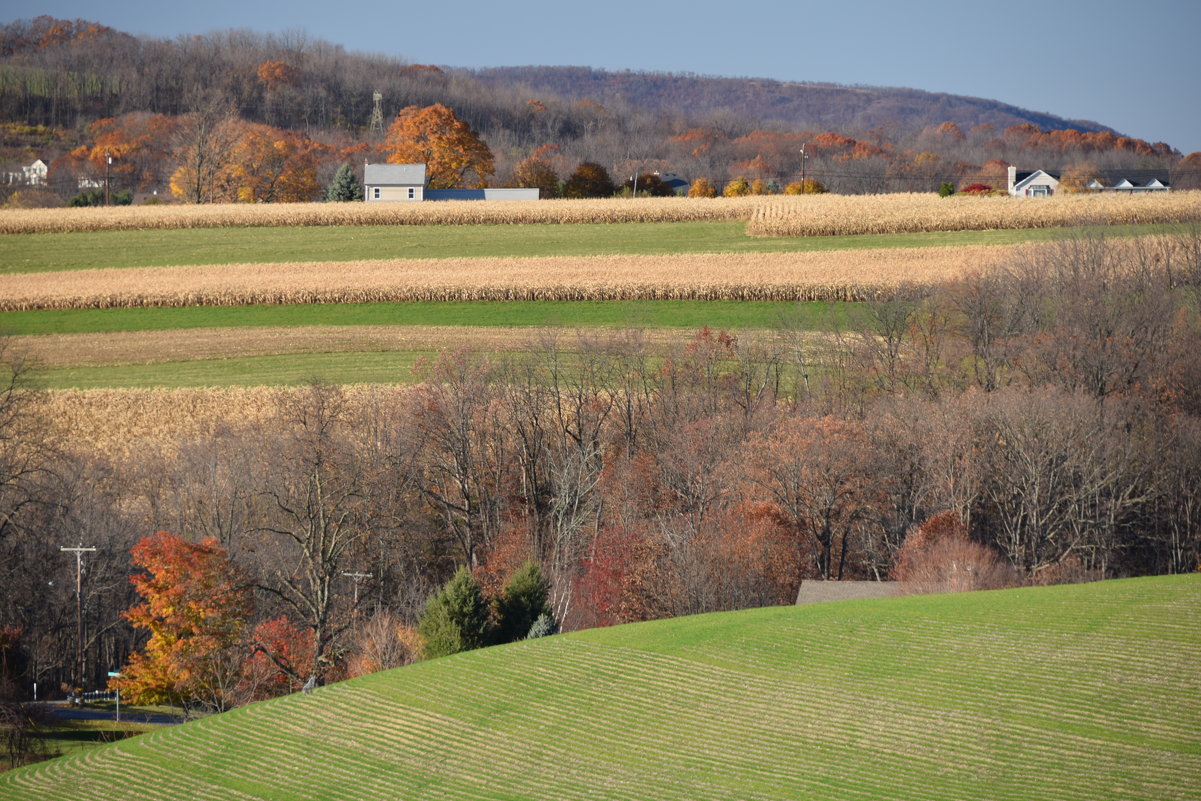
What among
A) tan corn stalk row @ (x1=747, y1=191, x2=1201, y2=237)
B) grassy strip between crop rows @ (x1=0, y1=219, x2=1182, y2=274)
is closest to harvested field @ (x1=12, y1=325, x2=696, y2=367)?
grassy strip between crop rows @ (x1=0, y1=219, x2=1182, y2=274)

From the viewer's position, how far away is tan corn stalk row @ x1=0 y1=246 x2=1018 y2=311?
6125cm

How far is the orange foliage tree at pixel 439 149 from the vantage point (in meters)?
Result: 100

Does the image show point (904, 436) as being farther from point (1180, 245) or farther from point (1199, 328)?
point (1180, 245)

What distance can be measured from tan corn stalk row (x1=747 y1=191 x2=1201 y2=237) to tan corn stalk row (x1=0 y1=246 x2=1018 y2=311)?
5.43 metres

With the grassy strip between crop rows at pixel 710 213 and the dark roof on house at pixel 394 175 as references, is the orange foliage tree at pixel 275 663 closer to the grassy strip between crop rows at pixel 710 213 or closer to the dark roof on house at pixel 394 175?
the grassy strip between crop rows at pixel 710 213

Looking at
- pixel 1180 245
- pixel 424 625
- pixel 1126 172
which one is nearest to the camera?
pixel 424 625

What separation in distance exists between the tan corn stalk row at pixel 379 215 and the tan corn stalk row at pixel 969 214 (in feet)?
15.6

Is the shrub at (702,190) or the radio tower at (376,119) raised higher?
the radio tower at (376,119)

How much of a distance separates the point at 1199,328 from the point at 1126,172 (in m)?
75.7

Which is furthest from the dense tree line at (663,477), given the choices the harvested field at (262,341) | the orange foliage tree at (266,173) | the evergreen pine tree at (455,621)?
the orange foliage tree at (266,173)

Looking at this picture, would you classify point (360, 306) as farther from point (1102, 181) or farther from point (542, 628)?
point (1102, 181)

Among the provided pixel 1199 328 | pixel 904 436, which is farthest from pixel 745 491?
pixel 1199 328

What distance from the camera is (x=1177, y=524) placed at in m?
46.2

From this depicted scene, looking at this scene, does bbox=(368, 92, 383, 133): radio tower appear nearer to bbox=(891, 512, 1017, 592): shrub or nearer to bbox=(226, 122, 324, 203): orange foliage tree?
bbox=(226, 122, 324, 203): orange foliage tree
